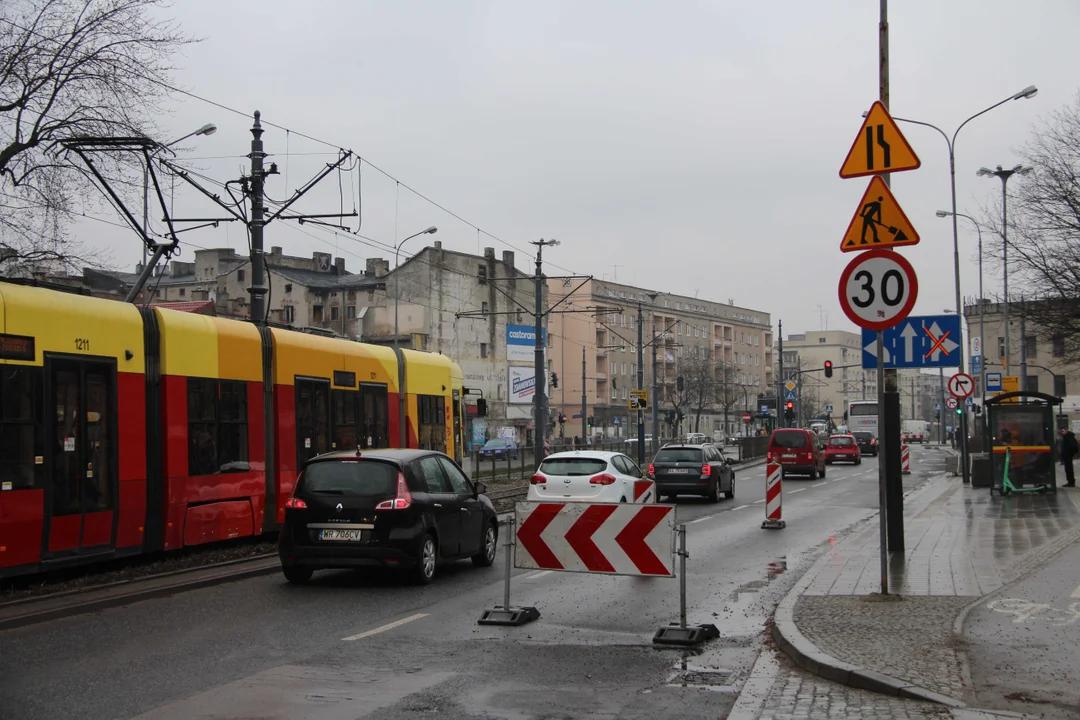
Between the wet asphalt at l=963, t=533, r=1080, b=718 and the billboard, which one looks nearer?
the wet asphalt at l=963, t=533, r=1080, b=718

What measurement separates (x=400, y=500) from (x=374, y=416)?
780 cm

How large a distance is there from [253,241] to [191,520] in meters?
7.76

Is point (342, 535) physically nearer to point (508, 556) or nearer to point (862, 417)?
point (508, 556)

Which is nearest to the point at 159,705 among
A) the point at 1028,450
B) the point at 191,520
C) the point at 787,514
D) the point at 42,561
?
the point at 42,561

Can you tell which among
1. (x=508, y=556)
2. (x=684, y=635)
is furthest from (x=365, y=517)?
(x=684, y=635)

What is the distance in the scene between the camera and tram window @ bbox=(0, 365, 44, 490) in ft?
37.6

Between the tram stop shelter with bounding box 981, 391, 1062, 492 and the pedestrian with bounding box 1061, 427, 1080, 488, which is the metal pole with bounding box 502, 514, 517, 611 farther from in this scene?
the pedestrian with bounding box 1061, 427, 1080, 488

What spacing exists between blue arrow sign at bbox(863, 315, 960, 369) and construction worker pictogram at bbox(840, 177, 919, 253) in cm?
290

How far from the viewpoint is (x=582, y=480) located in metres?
20.3

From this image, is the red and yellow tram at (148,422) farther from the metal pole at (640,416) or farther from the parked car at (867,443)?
the parked car at (867,443)

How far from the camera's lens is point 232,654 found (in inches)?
341

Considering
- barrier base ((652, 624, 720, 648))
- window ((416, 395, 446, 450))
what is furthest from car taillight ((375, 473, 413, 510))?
window ((416, 395, 446, 450))

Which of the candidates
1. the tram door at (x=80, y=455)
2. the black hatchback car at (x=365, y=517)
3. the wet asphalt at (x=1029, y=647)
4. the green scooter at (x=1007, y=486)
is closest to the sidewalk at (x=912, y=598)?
the wet asphalt at (x=1029, y=647)

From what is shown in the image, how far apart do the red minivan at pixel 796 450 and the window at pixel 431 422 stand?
20533 mm
